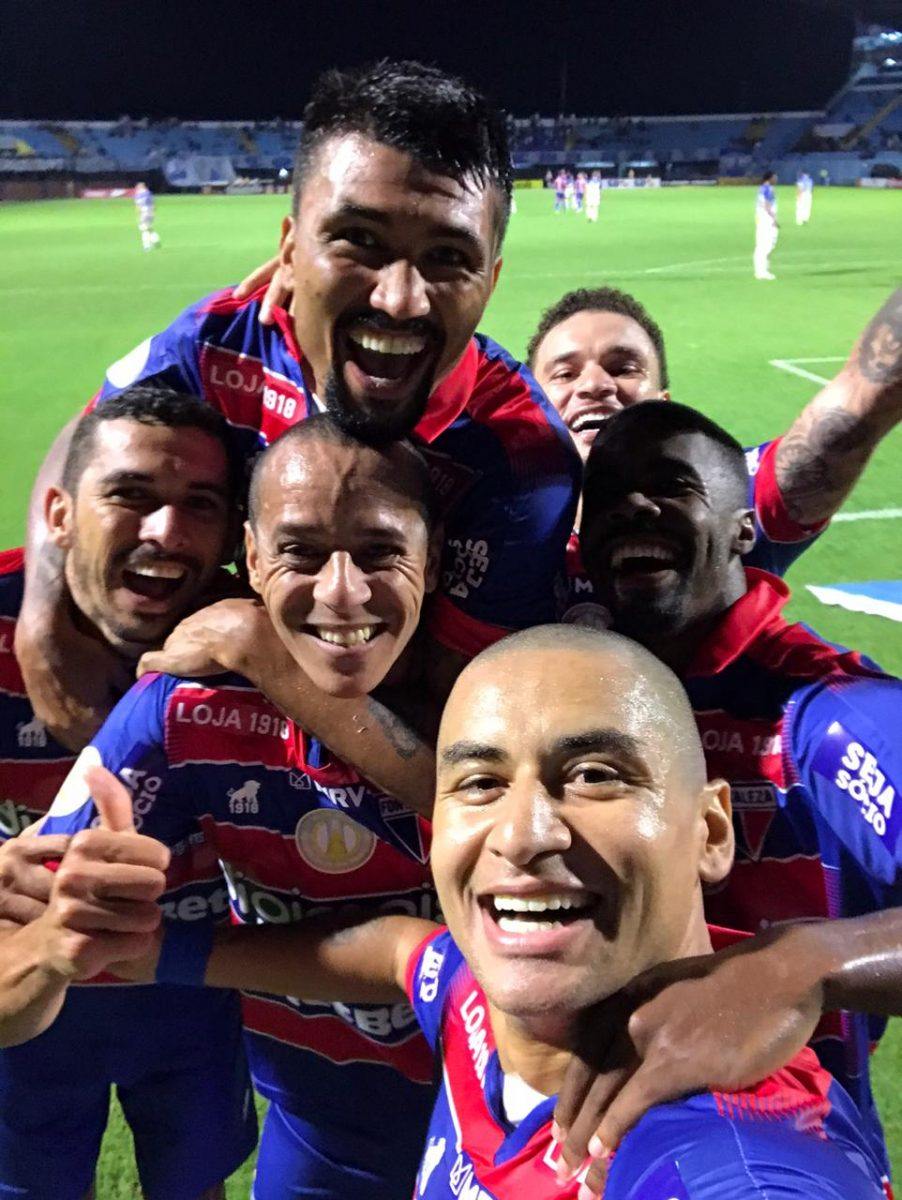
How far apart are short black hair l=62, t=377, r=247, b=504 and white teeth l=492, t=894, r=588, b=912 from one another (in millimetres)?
1208

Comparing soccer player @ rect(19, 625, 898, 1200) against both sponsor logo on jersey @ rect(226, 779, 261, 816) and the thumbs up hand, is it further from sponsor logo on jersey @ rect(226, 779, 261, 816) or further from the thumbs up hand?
sponsor logo on jersey @ rect(226, 779, 261, 816)

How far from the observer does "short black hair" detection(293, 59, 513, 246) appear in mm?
2170

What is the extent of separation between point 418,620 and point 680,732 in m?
0.80

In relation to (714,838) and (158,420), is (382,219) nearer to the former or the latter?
(158,420)

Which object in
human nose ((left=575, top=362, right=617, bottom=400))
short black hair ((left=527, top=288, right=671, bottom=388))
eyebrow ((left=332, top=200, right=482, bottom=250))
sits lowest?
human nose ((left=575, top=362, right=617, bottom=400))

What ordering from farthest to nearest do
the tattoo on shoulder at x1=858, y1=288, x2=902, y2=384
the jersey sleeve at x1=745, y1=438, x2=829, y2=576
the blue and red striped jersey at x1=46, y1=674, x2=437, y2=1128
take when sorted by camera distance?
the jersey sleeve at x1=745, y1=438, x2=829, y2=576 < the tattoo on shoulder at x1=858, y1=288, x2=902, y2=384 < the blue and red striped jersey at x1=46, y1=674, x2=437, y2=1128

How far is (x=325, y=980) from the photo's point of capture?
6.66 feet

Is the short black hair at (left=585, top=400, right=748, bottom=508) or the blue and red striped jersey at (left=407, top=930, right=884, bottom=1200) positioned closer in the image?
the blue and red striped jersey at (left=407, top=930, right=884, bottom=1200)

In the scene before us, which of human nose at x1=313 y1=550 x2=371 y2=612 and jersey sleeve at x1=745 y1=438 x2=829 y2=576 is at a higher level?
human nose at x1=313 y1=550 x2=371 y2=612

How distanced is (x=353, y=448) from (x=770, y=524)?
1.19 meters

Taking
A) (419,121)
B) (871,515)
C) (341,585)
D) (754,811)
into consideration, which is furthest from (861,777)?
(871,515)

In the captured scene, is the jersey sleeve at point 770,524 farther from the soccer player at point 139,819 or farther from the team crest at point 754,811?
the soccer player at point 139,819

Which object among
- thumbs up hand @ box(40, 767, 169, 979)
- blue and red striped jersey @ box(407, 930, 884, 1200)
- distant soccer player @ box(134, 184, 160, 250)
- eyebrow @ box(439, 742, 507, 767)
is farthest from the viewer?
distant soccer player @ box(134, 184, 160, 250)

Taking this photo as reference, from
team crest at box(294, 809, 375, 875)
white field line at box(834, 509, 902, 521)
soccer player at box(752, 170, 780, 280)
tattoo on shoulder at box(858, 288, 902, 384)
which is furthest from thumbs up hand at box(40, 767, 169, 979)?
soccer player at box(752, 170, 780, 280)
